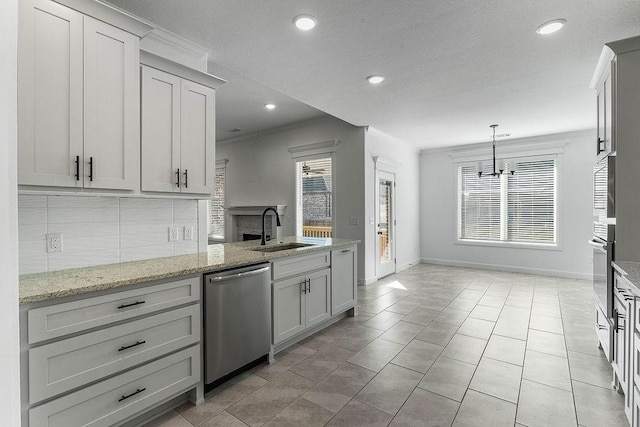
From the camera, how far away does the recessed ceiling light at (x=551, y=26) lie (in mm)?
2368

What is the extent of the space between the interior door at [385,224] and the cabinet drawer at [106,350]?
419cm

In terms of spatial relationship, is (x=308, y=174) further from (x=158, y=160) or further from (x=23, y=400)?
(x=23, y=400)

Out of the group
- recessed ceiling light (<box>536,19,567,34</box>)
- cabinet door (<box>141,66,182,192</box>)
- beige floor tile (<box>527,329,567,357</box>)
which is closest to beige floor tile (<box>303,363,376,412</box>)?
beige floor tile (<box>527,329,567,357</box>)

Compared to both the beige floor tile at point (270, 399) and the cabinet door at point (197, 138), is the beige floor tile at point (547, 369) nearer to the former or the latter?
the beige floor tile at point (270, 399)

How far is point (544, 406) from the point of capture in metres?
2.10

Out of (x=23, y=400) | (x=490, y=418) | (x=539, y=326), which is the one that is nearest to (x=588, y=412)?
(x=490, y=418)

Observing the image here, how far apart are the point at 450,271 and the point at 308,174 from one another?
11.8 feet

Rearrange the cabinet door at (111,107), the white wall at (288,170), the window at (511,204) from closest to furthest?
the cabinet door at (111,107) → the white wall at (288,170) → the window at (511,204)

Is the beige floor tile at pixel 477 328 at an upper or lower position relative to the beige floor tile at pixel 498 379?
upper

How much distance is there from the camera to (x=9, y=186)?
1.76 ft

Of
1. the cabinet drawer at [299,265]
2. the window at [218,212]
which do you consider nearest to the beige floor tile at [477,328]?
the cabinet drawer at [299,265]

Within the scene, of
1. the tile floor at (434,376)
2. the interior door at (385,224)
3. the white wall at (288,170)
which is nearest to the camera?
the tile floor at (434,376)

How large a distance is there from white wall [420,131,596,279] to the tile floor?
2.07m

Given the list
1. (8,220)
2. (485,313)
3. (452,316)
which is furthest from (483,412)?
(8,220)
